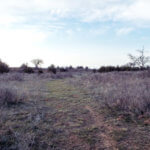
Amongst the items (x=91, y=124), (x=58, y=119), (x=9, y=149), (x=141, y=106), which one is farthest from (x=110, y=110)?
(x=9, y=149)

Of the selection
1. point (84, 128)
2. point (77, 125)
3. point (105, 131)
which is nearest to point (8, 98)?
point (77, 125)

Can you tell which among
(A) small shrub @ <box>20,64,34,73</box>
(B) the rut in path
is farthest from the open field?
(A) small shrub @ <box>20,64,34,73</box>

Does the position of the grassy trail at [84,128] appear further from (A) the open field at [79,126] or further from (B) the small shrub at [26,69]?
(B) the small shrub at [26,69]

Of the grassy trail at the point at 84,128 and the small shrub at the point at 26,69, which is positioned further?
the small shrub at the point at 26,69

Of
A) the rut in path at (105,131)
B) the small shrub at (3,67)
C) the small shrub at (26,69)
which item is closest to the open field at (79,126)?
the rut in path at (105,131)

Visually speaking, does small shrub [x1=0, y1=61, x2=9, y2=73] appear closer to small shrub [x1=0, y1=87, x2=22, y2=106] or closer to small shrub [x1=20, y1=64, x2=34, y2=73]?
small shrub [x1=20, y1=64, x2=34, y2=73]

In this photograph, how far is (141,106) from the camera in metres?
4.63

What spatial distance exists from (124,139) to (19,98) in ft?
13.6

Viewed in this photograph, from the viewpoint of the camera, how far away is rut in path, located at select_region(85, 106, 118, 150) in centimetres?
303

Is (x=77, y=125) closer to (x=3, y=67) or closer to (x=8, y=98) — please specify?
(x=8, y=98)

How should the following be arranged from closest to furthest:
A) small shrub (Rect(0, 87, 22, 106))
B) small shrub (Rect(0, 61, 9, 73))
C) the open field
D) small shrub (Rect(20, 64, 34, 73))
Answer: the open field < small shrub (Rect(0, 87, 22, 106)) < small shrub (Rect(0, 61, 9, 73)) < small shrub (Rect(20, 64, 34, 73))

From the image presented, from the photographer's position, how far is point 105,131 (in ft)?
11.9

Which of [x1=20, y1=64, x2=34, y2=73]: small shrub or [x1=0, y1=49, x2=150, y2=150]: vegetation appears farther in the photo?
[x1=20, y1=64, x2=34, y2=73]: small shrub

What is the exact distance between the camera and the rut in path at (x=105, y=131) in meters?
3.03
